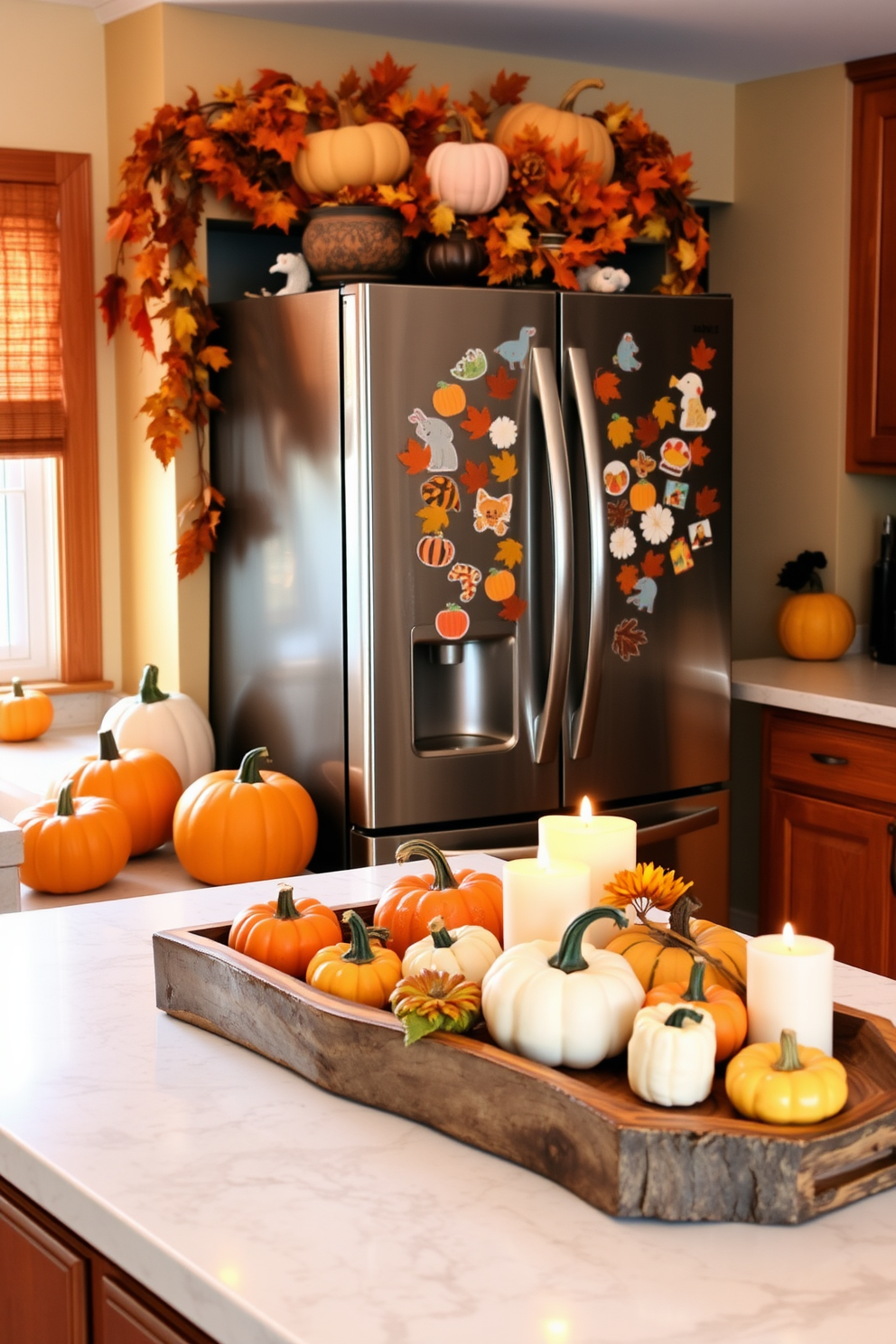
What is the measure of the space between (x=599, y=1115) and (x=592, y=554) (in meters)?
2.19

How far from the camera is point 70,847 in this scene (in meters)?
2.55

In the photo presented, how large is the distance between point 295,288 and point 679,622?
108cm

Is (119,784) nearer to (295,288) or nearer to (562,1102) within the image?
(295,288)

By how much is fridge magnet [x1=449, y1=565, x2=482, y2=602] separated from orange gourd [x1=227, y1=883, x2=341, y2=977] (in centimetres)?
159

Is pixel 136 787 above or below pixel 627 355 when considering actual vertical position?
below

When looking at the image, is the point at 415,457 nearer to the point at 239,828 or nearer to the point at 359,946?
the point at 239,828

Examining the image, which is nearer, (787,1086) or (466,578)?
(787,1086)

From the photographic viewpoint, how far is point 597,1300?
0.95 m

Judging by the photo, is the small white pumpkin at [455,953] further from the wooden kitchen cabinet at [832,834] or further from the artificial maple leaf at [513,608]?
the wooden kitchen cabinet at [832,834]

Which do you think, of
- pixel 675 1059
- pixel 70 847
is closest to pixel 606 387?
pixel 70 847

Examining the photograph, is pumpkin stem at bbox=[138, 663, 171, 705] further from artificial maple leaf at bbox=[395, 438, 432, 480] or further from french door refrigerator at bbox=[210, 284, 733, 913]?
artificial maple leaf at bbox=[395, 438, 432, 480]

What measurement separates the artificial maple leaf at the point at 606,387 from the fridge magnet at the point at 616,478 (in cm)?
13

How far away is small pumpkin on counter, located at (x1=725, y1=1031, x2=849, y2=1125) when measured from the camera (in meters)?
1.05

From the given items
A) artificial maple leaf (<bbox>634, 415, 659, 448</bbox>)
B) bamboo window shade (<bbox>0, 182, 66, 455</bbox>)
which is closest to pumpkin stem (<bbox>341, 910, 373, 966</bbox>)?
artificial maple leaf (<bbox>634, 415, 659, 448</bbox>)
